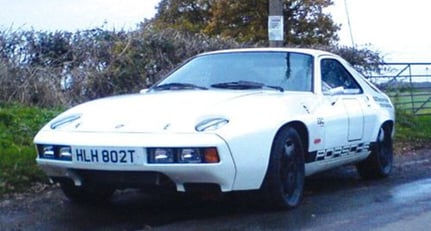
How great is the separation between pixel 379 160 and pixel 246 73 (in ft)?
6.50

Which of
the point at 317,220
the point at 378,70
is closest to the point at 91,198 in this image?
the point at 317,220

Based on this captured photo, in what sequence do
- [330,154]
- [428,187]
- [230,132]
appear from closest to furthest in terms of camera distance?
1. [230,132]
2. [330,154]
3. [428,187]

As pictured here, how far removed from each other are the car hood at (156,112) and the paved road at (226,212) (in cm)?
70

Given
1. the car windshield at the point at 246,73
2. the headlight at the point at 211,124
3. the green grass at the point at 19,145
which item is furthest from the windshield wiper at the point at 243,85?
the green grass at the point at 19,145

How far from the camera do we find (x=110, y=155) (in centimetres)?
657

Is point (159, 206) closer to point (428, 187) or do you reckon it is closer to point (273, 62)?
point (273, 62)

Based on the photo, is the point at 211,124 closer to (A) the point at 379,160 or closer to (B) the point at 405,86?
(A) the point at 379,160

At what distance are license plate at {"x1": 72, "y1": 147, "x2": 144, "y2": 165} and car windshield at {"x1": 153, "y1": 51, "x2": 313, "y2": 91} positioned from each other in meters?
1.60

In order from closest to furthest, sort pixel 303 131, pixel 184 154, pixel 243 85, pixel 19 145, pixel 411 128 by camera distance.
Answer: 1. pixel 184 154
2. pixel 303 131
3. pixel 243 85
4. pixel 19 145
5. pixel 411 128

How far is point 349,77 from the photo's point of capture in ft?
30.2

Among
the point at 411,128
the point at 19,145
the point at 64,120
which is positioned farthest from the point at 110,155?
the point at 411,128

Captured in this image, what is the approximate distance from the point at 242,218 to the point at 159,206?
910 mm

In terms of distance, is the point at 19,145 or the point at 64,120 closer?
the point at 64,120

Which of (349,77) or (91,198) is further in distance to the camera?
(349,77)
